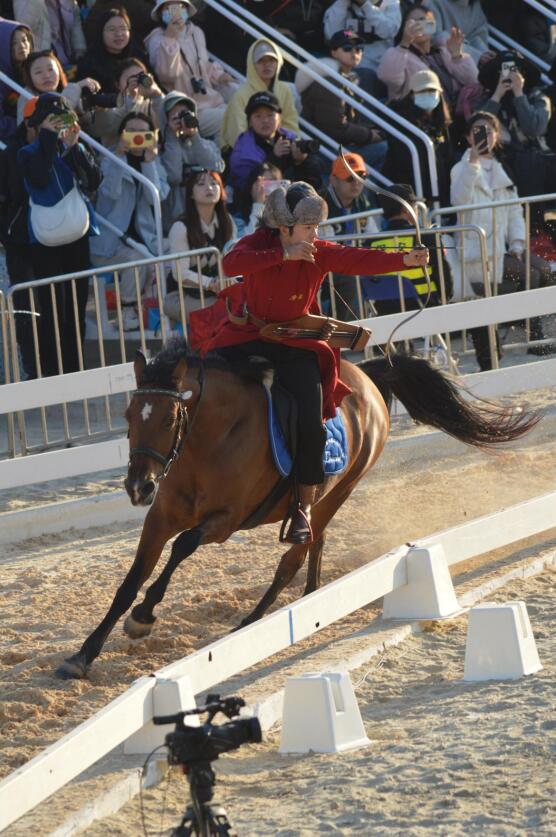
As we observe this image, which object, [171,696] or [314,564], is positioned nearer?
[171,696]

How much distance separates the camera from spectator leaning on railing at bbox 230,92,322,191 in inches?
474

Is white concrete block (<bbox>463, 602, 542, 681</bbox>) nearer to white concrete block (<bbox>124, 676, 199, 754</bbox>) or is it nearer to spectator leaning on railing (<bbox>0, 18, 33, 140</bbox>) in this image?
white concrete block (<bbox>124, 676, 199, 754</bbox>)

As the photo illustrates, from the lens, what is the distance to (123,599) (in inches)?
256

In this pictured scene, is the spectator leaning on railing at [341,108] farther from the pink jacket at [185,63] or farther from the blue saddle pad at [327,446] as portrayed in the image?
the blue saddle pad at [327,446]

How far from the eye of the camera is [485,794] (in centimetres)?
472

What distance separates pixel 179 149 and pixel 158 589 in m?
6.18

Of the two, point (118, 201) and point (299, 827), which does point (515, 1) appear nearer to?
point (118, 201)

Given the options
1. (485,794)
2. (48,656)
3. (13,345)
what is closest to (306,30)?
(13,345)

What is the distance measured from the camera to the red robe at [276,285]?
6762mm

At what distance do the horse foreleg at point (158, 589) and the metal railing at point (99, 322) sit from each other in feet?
10.4

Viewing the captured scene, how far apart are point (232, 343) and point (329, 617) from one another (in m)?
1.49

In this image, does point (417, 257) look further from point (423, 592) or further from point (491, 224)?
point (491, 224)

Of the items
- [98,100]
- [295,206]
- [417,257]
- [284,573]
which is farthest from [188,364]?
[98,100]

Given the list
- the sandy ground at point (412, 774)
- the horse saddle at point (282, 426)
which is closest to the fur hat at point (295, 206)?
the horse saddle at point (282, 426)
